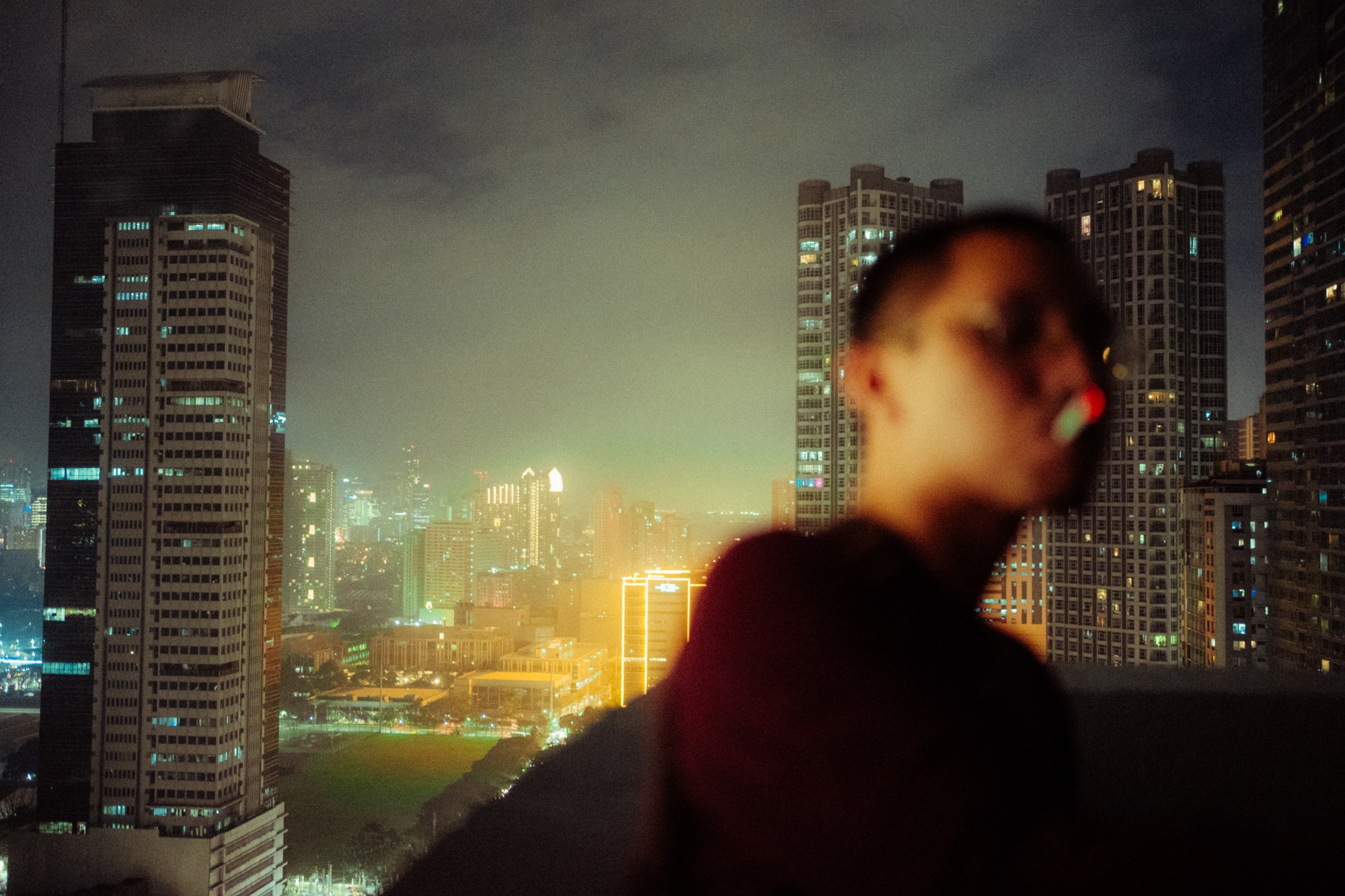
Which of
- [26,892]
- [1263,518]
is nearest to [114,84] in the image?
[26,892]

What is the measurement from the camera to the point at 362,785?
47.5 feet

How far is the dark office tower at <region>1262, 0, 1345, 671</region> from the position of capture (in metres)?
8.97

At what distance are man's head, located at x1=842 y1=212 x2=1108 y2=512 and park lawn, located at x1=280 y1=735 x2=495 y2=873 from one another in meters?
13.5

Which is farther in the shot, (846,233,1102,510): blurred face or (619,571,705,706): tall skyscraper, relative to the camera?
(619,571,705,706): tall skyscraper

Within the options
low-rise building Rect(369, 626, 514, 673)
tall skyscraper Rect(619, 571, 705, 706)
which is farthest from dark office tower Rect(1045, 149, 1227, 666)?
low-rise building Rect(369, 626, 514, 673)

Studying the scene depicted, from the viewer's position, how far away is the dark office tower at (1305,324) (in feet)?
29.4

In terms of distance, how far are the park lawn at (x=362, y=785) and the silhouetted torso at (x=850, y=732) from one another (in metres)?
13.5

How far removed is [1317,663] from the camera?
860 cm

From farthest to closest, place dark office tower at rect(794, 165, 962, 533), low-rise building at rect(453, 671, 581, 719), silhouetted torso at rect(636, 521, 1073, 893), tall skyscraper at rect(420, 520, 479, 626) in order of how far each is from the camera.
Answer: tall skyscraper at rect(420, 520, 479, 626), low-rise building at rect(453, 671, 581, 719), dark office tower at rect(794, 165, 962, 533), silhouetted torso at rect(636, 521, 1073, 893)

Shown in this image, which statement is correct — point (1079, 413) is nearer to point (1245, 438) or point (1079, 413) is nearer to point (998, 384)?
point (998, 384)

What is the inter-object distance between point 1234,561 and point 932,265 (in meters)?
13.0

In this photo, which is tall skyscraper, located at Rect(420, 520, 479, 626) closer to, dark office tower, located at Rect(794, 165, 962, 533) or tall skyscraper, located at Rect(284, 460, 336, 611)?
tall skyscraper, located at Rect(284, 460, 336, 611)

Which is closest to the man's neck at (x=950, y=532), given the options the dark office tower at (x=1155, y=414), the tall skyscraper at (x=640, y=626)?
the tall skyscraper at (x=640, y=626)

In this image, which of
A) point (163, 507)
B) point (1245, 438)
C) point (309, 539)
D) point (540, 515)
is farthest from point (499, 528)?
point (1245, 438)
